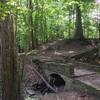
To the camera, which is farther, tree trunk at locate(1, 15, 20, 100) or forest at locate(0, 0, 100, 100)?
forest at locate(0, 0, 100, 100)

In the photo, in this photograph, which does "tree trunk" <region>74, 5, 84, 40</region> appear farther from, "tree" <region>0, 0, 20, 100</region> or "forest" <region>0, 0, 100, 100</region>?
"tree" <region>0, 0, 20, 100</region>

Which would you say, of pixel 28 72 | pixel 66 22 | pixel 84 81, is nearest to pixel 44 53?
pixel 28 72

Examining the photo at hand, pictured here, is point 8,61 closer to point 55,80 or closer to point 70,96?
point 70,96

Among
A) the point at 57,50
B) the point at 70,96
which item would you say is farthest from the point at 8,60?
the point at 57,50

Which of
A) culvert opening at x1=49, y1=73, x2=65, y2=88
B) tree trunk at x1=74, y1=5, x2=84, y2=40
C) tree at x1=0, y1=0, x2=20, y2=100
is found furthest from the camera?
tree trunk at x1=74, y1=5, x2=84, y2=40

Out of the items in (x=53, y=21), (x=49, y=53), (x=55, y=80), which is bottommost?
(x=55, y=80)

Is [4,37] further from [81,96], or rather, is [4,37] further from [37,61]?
[37,61]

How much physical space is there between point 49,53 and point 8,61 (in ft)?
41.7

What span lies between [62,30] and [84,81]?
1386 cm

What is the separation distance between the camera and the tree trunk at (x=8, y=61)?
24.8ft

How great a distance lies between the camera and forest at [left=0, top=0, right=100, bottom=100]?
7680 mm

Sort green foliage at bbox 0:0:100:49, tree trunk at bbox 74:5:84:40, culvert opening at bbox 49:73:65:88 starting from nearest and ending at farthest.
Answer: culvert opening at bbox 49:73:65:88, tree trunk at bbox 74:5:84:40, green foliage at bbox 0:0:100:49

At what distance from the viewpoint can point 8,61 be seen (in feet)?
25.1

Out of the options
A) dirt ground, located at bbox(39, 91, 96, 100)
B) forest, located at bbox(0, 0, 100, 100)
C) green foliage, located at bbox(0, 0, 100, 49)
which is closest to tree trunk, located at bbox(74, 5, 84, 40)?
forest, located at bbox(0, 0, 100, 100)
